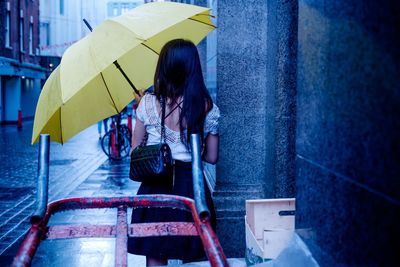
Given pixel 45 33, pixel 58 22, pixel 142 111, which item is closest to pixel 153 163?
pixel 142 111

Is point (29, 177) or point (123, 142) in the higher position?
point (123, 142)

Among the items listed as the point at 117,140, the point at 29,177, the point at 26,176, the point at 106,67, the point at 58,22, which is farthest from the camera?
the point at 58,22

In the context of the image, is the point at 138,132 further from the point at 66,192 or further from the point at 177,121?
the point at 66,192

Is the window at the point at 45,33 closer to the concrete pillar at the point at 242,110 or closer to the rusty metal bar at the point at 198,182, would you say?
the concrete pillar at the point at 242,110

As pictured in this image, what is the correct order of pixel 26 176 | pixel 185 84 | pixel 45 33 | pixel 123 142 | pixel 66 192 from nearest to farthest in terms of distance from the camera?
pixel 185 84, pixel 66 192, pixel 26 176, pixel 123 142, pixel 45 33

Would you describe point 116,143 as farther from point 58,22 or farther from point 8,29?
point 58,22

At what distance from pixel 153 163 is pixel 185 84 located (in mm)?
489

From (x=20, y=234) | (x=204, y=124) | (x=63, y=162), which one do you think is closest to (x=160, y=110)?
(x=204, y=124)

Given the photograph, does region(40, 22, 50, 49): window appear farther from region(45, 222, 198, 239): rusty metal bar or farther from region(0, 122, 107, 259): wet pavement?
region(45, 222, 198, 239): rusty metal bar

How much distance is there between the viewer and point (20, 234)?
6.00m

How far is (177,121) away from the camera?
2.96 metres

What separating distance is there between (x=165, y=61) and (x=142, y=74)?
3.19ft

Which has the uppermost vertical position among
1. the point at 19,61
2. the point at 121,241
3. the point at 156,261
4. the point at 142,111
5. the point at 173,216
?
the point at 19,61

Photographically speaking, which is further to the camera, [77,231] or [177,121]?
[177,121]
